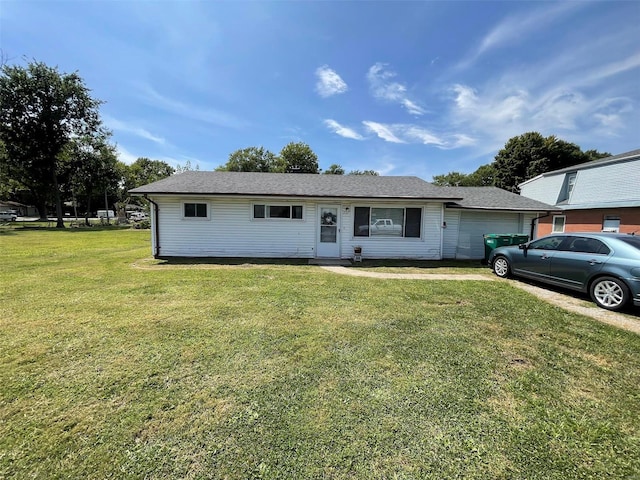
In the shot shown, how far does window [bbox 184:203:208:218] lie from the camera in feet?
35.3

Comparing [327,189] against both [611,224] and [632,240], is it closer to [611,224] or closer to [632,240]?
[632,240]

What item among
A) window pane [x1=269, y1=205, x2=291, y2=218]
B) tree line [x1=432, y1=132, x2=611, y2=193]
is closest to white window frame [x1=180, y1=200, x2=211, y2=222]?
window pane [x1=269, y1=205, x2=291, y2=218]

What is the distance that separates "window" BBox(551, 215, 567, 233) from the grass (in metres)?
20.3

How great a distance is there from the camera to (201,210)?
35.6ft

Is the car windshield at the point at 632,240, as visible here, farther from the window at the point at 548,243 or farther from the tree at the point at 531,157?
the tree at the point at 531,157

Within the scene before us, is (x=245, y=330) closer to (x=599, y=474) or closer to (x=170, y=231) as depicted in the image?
(x=599, y=474)

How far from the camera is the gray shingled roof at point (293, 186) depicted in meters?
10.4

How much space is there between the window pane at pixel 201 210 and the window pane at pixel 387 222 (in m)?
6.42

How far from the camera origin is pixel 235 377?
3.05 m

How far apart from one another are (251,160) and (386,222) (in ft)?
123

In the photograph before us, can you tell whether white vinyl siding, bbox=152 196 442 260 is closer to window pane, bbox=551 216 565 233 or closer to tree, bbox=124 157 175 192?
window pane, bbox=551 216 565 233

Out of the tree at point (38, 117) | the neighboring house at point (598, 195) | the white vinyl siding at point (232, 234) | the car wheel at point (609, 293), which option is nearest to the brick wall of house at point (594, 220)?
the neighboring house at point (598, 195)

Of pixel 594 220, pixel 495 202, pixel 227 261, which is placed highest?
pixel 495 202

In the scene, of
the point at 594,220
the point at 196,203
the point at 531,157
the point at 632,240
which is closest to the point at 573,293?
the point at 632,240
